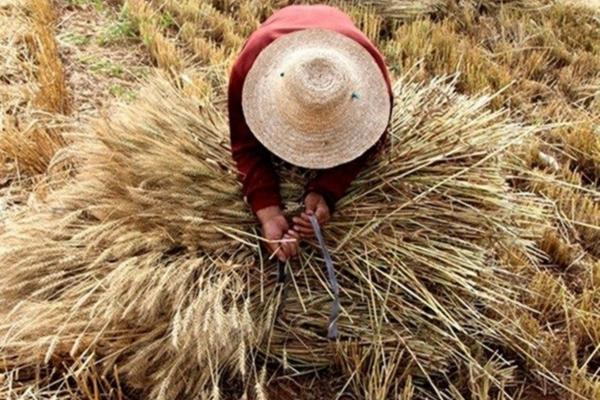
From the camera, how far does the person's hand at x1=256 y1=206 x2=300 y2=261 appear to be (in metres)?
1.98

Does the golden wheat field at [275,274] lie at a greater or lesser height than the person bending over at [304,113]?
lesser

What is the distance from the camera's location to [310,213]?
2.01 metres

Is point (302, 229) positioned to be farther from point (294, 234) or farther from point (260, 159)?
point (260, 159)

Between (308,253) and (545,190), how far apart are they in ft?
3.57

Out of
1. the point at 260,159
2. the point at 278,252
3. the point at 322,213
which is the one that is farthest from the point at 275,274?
the point at 260,159

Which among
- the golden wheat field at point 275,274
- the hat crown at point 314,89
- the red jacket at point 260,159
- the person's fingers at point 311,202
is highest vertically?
the hat crown at point 314,89

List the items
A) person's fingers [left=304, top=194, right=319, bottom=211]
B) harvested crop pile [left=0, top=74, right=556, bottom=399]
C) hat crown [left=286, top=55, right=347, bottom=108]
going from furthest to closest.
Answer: person's fingers [left=304, top=194, right=319, bottom=211] → harvested crop pile [left=0, top=74, right=556, bottom=399] → hat crown [left=286, top=55, right=347, bottom=108]

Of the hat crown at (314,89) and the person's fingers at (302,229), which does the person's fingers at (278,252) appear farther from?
the hat crown at (314,89)

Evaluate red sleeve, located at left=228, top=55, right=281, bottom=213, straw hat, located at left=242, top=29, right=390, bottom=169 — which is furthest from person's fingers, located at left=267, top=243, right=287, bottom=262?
straw hat, located at left=242, top=29, right=390, bottom=169

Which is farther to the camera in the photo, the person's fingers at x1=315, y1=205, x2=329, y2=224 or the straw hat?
the person's fingers at x1=315, y1=205, x2=329, y2=224

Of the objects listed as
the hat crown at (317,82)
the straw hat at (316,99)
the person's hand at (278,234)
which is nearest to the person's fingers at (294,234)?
the person's hand at (278,234)

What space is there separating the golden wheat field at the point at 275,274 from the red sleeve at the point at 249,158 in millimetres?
78

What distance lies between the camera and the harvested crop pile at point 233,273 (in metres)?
1.93

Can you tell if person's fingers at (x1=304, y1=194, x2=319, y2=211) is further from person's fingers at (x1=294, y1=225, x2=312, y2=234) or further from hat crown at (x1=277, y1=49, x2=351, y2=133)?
hat crown at (x1=277, y1=49, x2=351, y2=133)
